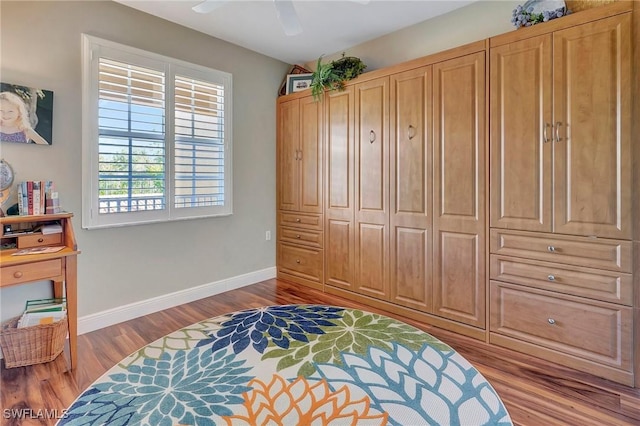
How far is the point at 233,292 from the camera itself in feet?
11.9

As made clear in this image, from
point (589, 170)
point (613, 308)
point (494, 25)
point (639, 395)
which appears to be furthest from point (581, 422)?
point (494, 25)

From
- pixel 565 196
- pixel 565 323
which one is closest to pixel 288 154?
pixel 565 196

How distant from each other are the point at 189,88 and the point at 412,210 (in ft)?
7.91

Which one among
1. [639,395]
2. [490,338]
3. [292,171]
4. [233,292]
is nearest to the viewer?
[639,395]

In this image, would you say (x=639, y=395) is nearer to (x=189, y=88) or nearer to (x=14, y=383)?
(x=14, y=383)

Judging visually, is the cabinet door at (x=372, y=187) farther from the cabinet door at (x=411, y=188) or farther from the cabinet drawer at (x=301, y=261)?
the cabinet drawer at (x=301, y=261)

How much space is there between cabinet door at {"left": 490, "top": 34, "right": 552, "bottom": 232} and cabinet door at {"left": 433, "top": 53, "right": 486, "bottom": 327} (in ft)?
0.33

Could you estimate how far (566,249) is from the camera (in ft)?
7.03

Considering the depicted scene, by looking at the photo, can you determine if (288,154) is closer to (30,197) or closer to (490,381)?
(30,197)

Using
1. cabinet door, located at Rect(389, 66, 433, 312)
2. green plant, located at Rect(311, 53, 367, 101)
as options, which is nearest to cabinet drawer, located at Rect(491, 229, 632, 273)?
cabinet door, located at Rect(389, 66, 433, 312)

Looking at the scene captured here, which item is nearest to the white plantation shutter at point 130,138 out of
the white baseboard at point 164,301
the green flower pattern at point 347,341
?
the white baseboard at point 164,301

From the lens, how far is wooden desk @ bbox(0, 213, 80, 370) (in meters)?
1.95

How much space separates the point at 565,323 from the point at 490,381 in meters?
0.66

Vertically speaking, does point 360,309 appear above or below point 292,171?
below
